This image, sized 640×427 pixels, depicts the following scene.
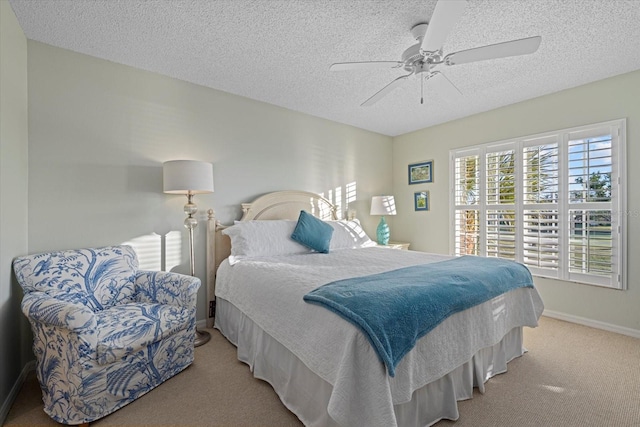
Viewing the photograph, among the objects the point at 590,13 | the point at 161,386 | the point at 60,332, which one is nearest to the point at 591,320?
the point at 590,13

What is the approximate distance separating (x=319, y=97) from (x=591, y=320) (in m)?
3.71

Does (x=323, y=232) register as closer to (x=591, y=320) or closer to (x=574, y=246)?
(x=574, y=246)

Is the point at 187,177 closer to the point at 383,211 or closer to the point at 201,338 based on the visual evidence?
the point at 201,338

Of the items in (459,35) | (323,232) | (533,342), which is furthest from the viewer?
(323,232)

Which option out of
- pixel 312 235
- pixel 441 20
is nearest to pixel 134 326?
pixel 312 235

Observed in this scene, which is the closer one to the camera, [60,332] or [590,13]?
[60,332]

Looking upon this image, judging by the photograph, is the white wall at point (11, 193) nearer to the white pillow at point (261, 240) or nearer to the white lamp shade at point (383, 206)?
the white pillow at point (261, 240)

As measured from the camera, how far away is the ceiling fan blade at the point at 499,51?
68.7 inches

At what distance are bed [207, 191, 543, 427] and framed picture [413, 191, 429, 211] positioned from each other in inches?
73.1

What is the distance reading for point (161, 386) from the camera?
2.05 metres

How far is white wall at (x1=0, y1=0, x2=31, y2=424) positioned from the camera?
1.82 meters

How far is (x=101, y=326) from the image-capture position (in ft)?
6.00

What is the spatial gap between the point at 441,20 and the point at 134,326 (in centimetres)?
245

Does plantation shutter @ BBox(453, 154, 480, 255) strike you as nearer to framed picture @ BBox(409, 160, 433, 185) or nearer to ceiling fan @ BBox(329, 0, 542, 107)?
framed picture @ BBox(409, 160, 433, 185)
